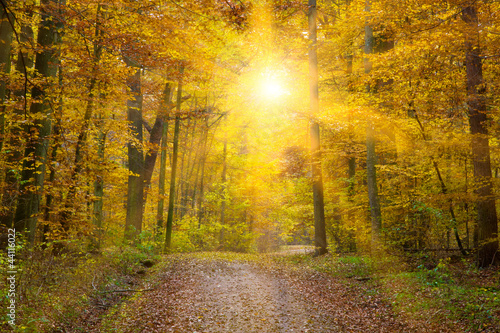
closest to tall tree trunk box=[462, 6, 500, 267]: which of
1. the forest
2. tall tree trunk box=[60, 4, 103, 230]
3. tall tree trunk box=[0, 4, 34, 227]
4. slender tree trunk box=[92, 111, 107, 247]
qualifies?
the forest

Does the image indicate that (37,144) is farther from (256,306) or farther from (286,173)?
(286,173)

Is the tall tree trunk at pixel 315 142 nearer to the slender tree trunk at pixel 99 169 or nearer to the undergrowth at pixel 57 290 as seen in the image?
the undergrowth at pixel 57 290

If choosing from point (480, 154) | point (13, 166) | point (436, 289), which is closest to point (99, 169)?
point (13, 166)

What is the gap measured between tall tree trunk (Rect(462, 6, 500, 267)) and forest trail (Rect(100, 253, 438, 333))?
4.06 meters

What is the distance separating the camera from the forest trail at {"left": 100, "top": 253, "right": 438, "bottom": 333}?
661 cm

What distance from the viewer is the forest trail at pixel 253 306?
6.61 meters

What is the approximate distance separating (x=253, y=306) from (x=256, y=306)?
0.07 metres

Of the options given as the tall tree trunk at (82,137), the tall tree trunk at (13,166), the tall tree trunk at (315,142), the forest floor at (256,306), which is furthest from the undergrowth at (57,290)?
the tall tree trunk at (315,142)

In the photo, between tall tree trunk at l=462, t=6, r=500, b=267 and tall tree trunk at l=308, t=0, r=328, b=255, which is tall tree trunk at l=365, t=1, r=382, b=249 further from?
tall tree trunk at l=462, t=6, r=500, b=267

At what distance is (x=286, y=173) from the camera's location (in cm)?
1778

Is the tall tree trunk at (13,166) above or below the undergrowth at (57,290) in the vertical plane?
above

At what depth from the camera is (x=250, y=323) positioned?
22.2ft

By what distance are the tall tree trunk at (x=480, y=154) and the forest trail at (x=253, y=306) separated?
4065mm

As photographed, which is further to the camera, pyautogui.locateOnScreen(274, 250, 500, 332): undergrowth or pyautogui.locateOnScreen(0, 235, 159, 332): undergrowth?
pyautogui.locateOnScreen(274, 250, 500, 332): undergrowth
